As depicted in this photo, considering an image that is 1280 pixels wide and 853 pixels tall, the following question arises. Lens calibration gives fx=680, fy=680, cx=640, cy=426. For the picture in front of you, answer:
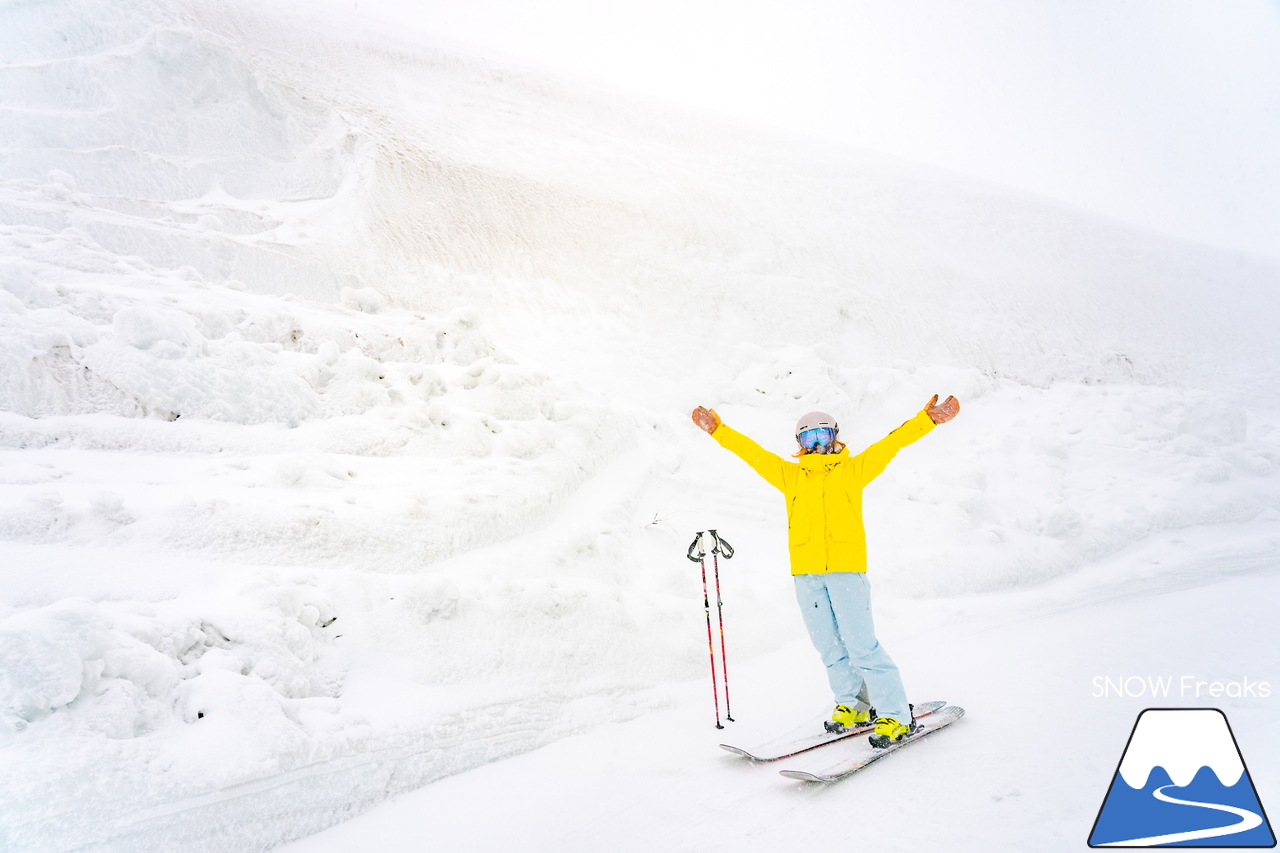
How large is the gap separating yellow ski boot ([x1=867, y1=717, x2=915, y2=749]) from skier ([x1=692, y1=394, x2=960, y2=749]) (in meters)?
0.02

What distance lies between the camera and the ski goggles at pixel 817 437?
3896 mm

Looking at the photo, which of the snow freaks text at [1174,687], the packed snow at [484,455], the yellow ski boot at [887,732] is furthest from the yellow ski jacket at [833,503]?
the snow freaks text at [1174,687]

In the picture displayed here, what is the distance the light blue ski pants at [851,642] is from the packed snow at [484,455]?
1.26 ft

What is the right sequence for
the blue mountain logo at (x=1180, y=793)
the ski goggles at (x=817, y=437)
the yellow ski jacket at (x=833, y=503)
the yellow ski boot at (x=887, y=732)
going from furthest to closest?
1. the ski goggles at (x=817, y=437)
2. the yellow ski jacket at (x=833, y=503)
3. the yellow ski boot at (x=887, y=732)
4. the blue mountain logo at (x=1180, y=793)

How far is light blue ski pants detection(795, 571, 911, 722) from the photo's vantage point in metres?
3.56

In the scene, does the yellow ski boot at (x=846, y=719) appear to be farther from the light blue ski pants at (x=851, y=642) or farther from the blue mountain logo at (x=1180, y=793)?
the blue mountain logo at (x=1180, y=793)

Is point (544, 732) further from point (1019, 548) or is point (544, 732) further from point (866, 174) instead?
point (866, 174)

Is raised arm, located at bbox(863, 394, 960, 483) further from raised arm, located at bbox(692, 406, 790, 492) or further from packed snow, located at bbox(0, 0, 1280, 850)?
packed snow, located at bbox(0, 0, 1280, 850)

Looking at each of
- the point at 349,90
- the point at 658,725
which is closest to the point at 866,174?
the point at 349,90

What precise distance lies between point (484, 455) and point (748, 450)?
2.61 m

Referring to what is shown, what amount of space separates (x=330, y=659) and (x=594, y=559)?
210cm

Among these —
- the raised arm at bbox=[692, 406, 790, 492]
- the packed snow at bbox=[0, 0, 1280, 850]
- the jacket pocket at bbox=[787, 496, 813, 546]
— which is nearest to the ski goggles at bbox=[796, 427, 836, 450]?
the raised arm at bbox=[692, 406, 790, 492]

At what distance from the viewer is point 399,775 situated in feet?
10.4

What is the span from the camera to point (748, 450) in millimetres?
4039
